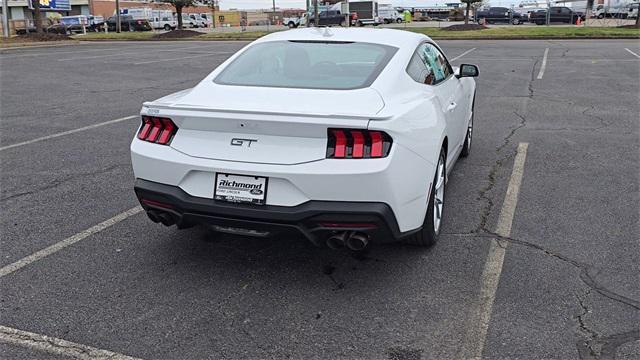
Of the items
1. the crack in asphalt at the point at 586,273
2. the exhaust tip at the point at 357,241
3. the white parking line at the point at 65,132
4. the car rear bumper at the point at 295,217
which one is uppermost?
the car rear bumper at the point at 295,217

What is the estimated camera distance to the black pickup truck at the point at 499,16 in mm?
52084

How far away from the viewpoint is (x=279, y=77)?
4.31 meters

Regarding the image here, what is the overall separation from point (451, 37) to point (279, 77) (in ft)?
92.0

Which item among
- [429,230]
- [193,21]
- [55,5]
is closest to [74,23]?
[55,5]

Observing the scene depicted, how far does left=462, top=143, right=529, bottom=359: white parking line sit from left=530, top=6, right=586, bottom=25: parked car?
48.9 m

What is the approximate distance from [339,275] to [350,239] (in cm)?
51

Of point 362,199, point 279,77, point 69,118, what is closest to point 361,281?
point 362,199

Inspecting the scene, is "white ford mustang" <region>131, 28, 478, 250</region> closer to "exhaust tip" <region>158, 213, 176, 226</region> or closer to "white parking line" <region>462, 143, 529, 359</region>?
"exhaust tip" <region>158, 213, 176, 226</region>

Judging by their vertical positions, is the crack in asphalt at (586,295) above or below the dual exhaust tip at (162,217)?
below

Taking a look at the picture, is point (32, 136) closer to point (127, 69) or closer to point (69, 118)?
point (69, 118)

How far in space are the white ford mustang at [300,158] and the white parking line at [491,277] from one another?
1.55 feet

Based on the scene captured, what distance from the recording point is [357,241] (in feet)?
11.5

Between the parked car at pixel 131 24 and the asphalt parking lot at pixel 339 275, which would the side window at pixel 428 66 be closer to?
the asphalt parking lot at pixel 339 275

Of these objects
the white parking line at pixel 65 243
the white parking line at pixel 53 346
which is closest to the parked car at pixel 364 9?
the white parking line at pixel 65 243
